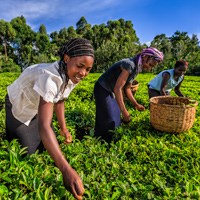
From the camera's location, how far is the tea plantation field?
1.37m

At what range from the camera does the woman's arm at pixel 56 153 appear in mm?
1227

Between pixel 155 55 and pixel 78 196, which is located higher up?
pixel 155 55

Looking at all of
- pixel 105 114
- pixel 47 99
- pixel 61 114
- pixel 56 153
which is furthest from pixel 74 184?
→ pixel 105 114

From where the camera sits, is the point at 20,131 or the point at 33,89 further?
the point at 20,131

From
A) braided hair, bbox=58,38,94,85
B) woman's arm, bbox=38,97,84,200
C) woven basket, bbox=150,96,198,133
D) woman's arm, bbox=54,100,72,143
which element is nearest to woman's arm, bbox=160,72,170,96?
woven basket, bbox=150,96,198,133

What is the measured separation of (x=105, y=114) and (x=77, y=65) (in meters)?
1.70

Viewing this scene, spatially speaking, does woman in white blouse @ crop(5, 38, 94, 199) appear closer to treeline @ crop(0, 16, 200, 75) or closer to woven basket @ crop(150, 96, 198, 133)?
woven basket @ crop(150, 96, 198, 133)

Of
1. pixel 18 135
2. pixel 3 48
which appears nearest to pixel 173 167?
pixel 18 135

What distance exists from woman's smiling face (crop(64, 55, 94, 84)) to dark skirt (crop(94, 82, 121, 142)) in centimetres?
161

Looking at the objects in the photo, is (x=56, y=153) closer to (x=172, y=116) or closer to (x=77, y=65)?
(x=77, y=65)

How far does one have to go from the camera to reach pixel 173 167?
237cm

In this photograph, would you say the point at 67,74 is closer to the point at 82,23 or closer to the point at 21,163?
the point at 21,163

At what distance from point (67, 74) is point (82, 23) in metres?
46.9

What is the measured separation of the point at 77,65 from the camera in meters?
1.67
